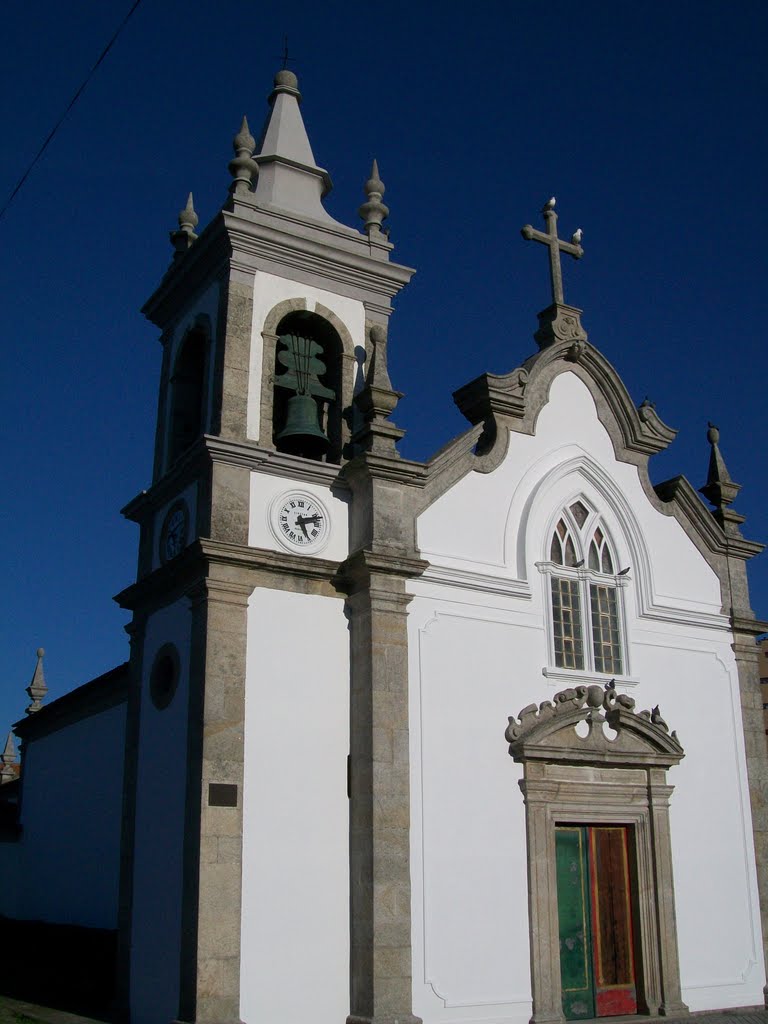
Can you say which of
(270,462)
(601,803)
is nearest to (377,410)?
(270,462)

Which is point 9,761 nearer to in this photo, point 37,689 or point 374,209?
point 37,689

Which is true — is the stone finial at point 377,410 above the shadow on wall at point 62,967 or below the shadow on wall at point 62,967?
above

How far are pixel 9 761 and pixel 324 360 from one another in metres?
30.9

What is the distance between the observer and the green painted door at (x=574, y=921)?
13719mm

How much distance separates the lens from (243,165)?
15305mm

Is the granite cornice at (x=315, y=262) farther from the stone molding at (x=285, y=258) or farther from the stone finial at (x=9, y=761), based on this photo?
the stone finial at (x=9, y=761)

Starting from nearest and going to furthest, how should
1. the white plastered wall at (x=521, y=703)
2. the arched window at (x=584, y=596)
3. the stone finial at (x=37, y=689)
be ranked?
the white plastered wall at (x=521, y=703)
the arched window at (x=584, y=596)
the stone finial at (x=37, y=689)

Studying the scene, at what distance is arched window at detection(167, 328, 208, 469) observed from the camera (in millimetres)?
15625

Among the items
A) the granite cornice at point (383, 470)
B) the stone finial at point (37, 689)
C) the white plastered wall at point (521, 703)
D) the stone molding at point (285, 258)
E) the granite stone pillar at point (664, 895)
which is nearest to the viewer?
the white plastered wall at point (521, 703)

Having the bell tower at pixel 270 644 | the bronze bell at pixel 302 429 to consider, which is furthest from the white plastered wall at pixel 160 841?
the bronze bell at pixel 302 429

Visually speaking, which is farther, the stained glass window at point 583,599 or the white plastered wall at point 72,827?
the white plastered wall at point 72,827

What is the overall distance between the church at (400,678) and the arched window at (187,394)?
44 millimetres

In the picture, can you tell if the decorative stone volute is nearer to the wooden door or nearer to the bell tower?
the bell tower

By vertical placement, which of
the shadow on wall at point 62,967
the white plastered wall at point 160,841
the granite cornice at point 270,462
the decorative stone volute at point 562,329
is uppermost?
the decorative stone volute at point 562,329
